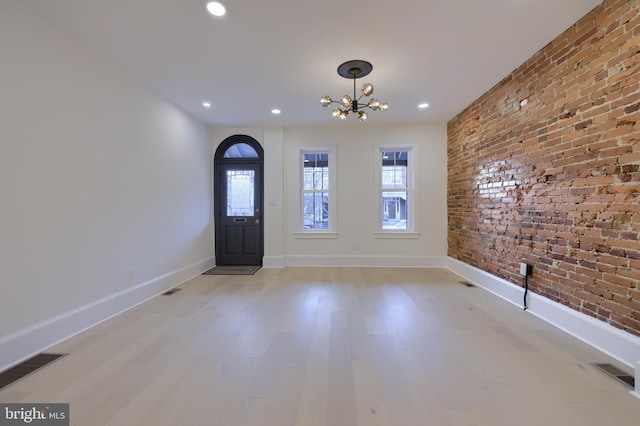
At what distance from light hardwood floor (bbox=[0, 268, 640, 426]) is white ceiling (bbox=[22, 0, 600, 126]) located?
2.76m

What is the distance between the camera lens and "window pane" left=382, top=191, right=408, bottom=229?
17.6 ft

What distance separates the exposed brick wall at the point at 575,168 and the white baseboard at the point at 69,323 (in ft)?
14.9

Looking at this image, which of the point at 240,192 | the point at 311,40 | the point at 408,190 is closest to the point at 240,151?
the point at 240,192

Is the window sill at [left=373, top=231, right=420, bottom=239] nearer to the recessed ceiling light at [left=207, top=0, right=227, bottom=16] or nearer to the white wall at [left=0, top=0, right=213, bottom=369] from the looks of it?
the white wall at [left=0, top=0, right=213, bottom=369]

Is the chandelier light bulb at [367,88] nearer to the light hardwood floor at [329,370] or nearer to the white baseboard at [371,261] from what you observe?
the light hardwood floor at [329,370]

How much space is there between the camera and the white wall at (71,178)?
2035mm

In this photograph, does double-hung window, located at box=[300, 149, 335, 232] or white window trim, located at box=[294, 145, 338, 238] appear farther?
double-hung window, located at box=[300, 149, 335, 232]

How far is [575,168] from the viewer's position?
93.4 inches

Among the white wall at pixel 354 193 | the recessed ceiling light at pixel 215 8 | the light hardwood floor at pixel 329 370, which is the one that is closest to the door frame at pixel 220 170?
→ the white wall at pixel 354 193

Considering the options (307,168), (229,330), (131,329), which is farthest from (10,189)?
(307,168)

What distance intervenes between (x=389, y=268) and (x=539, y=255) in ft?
8.55

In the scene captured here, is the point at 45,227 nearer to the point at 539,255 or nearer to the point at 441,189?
Answer: the point at 539,255
